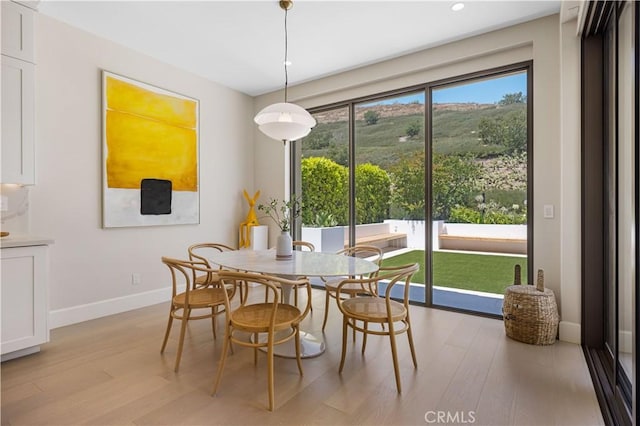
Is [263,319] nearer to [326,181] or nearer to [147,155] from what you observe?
[147,155]

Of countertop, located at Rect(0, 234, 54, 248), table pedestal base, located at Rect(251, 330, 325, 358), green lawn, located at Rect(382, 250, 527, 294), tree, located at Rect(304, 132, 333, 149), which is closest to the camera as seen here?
countertop, located at Rect(0, 234, 54, 248)

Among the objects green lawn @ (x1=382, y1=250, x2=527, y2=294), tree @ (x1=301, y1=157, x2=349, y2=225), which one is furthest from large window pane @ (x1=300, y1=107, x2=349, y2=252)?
green lawn @ (x1=382, y1=250, x2=527, y2=294)

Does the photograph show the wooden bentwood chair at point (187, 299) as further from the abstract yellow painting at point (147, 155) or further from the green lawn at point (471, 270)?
the green lawn at point (471, 270)

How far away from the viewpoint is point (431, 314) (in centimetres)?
364

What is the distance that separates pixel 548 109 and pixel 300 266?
2.76 meters

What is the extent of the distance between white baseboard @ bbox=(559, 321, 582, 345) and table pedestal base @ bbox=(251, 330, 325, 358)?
212 cm

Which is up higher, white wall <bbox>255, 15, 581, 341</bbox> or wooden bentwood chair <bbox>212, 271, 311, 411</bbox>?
white wall <bbox>255, 15, 581, 341</bbox>

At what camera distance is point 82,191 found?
11.1ft

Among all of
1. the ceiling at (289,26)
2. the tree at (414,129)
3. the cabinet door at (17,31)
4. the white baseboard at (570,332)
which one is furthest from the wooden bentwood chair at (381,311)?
the cabinet door at (17,31)

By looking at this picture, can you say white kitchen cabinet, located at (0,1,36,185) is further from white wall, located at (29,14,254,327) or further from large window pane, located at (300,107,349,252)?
large window pane, located at (300,107,349,252)

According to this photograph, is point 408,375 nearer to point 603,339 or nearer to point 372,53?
point 603,339

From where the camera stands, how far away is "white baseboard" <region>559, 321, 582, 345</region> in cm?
283

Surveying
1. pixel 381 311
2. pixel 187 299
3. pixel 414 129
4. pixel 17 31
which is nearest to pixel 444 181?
pixel 414 129

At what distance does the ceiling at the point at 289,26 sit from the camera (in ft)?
9.71
